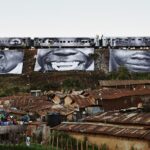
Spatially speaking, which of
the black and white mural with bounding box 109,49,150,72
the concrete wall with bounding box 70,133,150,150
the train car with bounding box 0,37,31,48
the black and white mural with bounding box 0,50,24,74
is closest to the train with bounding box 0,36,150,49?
the train car with bounding box 0,37,31,48

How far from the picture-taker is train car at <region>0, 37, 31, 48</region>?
5744 centimetres

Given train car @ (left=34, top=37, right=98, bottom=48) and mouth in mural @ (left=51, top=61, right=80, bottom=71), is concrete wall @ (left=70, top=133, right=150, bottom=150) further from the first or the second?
train car @ (left=34, top=37, right=98, bottom=48)

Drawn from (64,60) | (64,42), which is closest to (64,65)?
(64,60)

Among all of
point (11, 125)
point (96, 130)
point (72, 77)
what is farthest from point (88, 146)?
point (72, 77)

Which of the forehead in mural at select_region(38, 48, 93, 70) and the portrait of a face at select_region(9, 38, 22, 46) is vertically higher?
the portrait of a face at select_region(9, 38, 22, 46)

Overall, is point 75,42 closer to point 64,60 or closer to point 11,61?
point 64,60

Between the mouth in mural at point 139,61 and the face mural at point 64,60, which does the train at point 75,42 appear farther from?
the mouth in mural at point 139,61

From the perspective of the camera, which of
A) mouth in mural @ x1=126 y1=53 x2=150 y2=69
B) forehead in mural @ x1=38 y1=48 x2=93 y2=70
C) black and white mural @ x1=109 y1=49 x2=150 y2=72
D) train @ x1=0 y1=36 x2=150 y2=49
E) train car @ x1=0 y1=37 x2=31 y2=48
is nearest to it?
black and white mural @ x1=109 y1=49 x2=150 y2=72

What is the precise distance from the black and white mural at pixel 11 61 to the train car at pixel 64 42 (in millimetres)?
3247

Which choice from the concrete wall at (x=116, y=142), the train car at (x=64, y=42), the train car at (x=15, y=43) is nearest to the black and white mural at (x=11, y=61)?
the train car at (x=15, y=43)

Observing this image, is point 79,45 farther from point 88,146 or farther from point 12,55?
point 88,146

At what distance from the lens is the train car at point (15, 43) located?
57438mm

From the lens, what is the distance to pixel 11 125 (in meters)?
19.1

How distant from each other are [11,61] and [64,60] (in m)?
6.24
